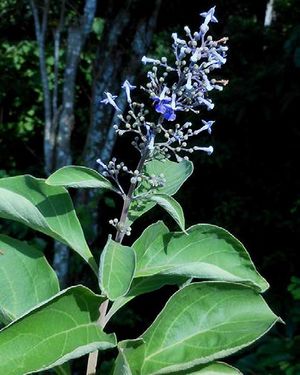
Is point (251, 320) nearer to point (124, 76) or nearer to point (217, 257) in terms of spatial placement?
point (217, 257)

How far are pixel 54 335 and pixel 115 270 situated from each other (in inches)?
4.8

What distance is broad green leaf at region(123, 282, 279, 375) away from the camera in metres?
0.90

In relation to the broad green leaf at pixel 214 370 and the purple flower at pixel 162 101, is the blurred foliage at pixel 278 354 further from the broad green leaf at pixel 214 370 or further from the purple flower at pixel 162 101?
the purple flower at pixel 162 101

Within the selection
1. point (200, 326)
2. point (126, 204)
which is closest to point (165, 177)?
point (126, 204)

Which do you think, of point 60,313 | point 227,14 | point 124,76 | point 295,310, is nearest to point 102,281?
point 60,313

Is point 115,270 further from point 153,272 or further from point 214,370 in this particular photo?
point 214,370

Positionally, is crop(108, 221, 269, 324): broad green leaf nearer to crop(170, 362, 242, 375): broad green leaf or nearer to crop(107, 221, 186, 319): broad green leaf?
crop(107, 221, 186, 319): broad green leaf

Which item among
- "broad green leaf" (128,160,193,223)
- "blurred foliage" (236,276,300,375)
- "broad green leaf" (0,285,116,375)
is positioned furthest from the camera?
"blurred foliage" (236,276,300,375)

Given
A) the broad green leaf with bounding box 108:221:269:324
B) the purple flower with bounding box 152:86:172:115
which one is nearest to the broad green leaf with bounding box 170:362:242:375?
the broad green leaf with bounding box 108:221:269:324

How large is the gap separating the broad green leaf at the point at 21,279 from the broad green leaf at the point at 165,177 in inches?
5.7

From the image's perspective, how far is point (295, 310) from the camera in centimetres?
341

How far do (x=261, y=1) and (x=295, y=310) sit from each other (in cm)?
426

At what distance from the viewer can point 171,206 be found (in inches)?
37.4

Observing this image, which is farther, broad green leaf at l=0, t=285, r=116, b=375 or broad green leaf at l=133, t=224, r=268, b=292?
broad green leaf at l=133, t=224, r=268, b=292
